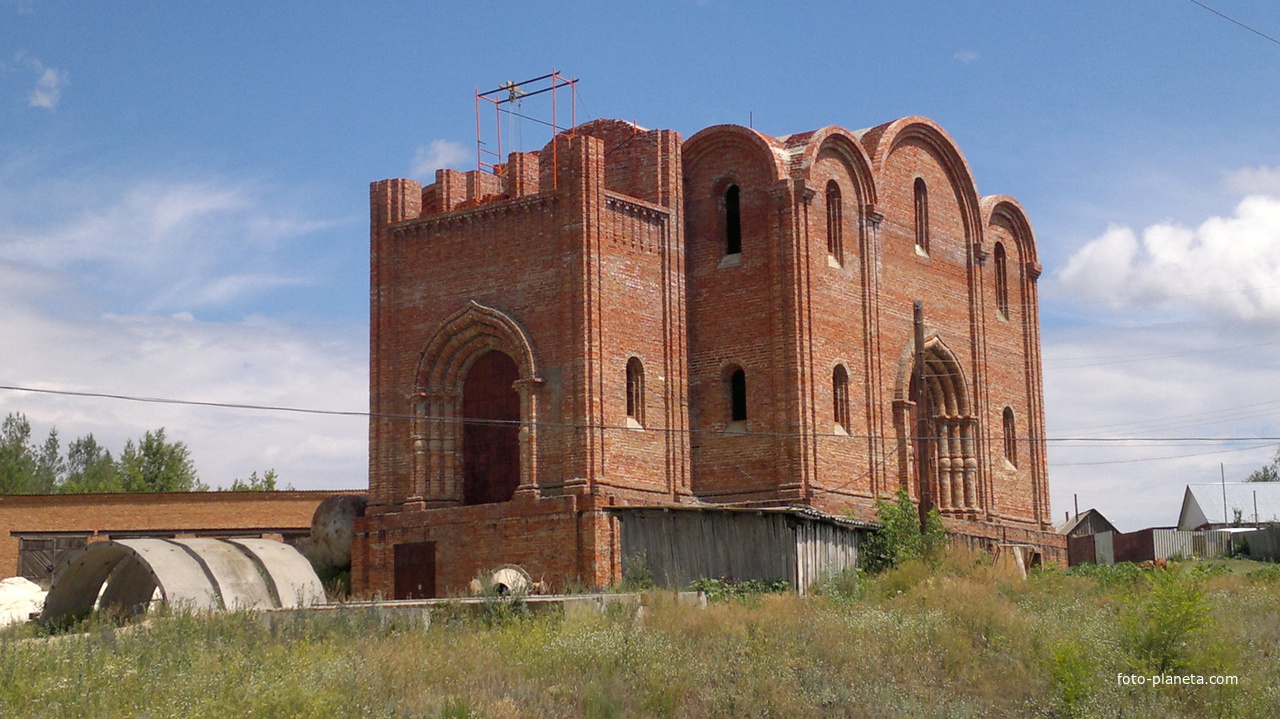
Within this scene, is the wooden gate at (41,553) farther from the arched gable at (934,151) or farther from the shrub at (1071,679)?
the shrub at (1071,679)

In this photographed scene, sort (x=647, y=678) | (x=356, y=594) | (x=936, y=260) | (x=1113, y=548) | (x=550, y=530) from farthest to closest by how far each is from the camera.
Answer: (x=1113, y=548)
(x=936, y=260)
(x=356, y=594)
(x=550, y=530)
(x=647, y=678)

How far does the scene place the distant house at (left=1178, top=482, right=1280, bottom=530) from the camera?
195 ft

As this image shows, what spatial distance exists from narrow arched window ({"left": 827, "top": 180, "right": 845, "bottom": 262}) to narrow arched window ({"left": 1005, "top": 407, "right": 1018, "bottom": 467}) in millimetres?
7607

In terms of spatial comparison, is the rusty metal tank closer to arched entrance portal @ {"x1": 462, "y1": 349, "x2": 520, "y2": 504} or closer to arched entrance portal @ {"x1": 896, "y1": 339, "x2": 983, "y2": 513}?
arched entrance portal @ {"x1": 462, "y1": 349, "x2": 520, "y2": 504}

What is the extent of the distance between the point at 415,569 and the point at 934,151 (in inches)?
610

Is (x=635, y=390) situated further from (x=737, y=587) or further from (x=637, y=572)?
(x=737, y=587)

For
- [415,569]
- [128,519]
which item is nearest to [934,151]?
[415,569]

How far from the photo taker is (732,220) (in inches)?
1243

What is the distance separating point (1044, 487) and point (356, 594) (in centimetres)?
1698

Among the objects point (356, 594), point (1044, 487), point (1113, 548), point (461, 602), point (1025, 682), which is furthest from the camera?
point (1113, 548)

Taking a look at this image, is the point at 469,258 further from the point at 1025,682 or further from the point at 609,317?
the point at 1025,682

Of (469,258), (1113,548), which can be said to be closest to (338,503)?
(469,258)

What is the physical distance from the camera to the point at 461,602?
836 inches

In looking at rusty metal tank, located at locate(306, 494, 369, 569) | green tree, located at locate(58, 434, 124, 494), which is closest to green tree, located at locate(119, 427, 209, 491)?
green tree, located at locate(58, 434, 124, 494)
